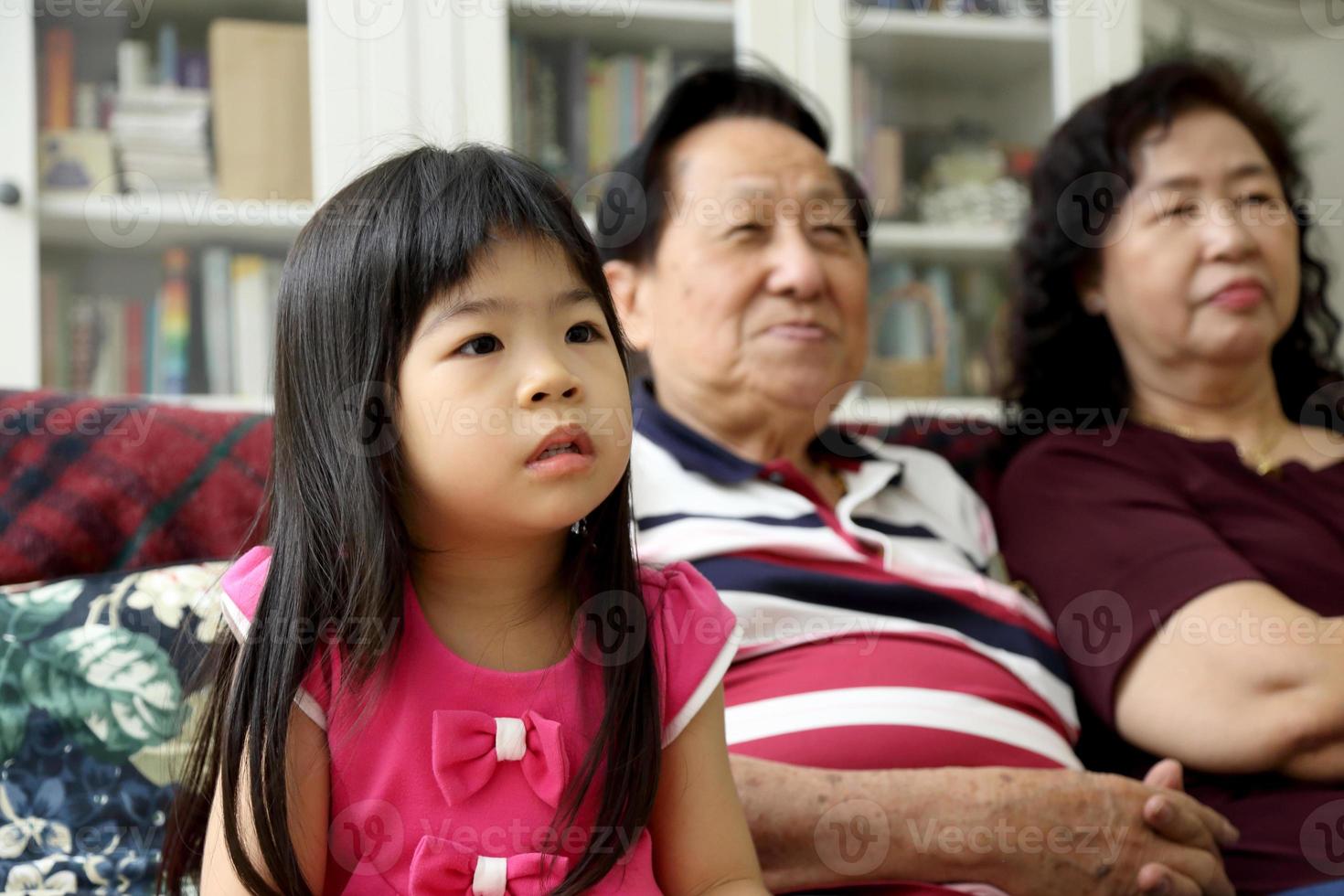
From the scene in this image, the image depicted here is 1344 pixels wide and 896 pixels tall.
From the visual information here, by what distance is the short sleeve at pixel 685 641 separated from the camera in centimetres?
81

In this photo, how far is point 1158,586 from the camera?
120 centimetres

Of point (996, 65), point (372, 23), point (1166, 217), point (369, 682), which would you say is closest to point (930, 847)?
point (369, 682)

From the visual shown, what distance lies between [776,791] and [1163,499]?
0.58m

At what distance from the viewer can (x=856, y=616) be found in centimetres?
117

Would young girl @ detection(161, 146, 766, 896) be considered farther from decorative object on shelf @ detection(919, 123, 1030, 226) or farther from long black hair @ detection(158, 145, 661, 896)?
decorative object on shelf @ detection(919, 123, 1030, 226)

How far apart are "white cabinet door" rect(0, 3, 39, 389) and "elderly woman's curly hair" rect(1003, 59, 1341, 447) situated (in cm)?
148

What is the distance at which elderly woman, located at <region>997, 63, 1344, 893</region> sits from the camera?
1126 millimetres

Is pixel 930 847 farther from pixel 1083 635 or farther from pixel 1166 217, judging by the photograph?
pixel 1166 217
